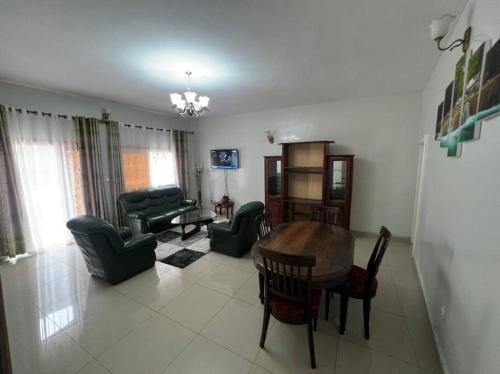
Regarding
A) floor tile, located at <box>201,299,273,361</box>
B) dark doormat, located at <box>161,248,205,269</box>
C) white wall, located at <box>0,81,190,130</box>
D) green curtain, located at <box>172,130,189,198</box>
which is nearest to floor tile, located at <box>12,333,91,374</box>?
floor tile, located at <box>201,299,273,361</box>

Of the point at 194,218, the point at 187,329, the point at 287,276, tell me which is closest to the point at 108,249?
the point at 187,329

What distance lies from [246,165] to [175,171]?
6.50 ft

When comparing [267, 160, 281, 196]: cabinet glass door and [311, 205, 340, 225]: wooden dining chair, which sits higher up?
[267, 160, 281, 196]: cabinet glass door

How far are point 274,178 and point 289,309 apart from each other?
10.8 ft

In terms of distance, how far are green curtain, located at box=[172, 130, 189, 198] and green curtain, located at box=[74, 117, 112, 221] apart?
1.83 metres

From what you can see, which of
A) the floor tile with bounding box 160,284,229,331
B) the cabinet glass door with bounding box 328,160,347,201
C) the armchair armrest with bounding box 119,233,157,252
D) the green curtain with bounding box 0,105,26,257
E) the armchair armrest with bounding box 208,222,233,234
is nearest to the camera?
the floor tile with bounding box 160,284,229,331

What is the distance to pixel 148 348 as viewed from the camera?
1784 mm

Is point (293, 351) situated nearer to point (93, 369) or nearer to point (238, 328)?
point (238, 328)

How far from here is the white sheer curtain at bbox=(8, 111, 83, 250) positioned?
326 cm

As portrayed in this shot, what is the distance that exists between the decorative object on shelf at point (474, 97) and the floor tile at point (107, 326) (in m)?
3.12

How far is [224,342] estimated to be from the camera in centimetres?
183

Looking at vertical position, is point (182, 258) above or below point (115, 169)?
below

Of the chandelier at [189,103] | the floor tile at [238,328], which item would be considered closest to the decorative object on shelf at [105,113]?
the chandelier at [189,103]

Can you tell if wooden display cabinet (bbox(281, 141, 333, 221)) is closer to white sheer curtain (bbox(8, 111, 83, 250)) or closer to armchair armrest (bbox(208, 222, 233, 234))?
armchair armrest (bbox(208, 222, 233, 234))
